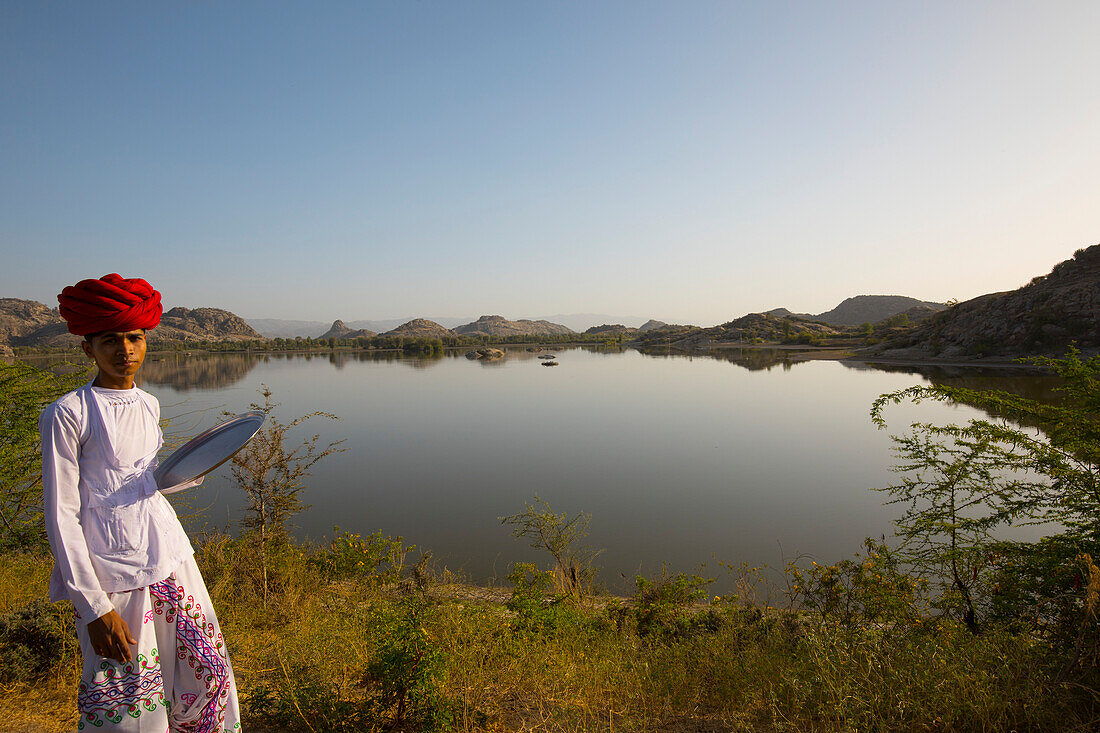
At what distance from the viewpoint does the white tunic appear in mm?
1505

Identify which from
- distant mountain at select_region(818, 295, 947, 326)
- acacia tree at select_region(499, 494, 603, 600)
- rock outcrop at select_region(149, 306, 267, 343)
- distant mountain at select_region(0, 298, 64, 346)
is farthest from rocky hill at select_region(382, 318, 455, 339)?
acacia tree at select_region(499, 494, 603, 600)

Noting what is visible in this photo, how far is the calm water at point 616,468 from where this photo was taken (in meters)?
9.12

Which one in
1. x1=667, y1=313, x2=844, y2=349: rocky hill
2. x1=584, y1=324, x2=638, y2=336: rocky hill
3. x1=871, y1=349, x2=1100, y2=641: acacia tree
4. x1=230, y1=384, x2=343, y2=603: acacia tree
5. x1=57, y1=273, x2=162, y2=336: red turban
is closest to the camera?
x1=57, y1=273, x2=162, y2=336: red turban

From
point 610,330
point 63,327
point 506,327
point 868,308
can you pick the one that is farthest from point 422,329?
point 868,308

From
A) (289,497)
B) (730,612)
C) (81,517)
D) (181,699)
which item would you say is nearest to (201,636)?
(181,699)

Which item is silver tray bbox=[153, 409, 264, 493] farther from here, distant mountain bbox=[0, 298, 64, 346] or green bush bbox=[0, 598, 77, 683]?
distant mountain bbox=[0, 298, 64, 346]

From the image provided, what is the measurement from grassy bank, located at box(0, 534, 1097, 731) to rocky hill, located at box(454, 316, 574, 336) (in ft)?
527

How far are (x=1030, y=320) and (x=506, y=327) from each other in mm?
151840

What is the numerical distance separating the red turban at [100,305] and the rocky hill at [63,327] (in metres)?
67.4

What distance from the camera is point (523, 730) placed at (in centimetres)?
246

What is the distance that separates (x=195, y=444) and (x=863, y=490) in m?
13.1

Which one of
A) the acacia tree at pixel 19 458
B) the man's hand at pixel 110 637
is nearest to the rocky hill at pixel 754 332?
the acacia tree at pixel 19 458

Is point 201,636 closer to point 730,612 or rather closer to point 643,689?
point 643,689

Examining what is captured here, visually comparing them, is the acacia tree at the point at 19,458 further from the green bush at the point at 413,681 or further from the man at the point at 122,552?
the green bush at the point at 413,681
